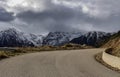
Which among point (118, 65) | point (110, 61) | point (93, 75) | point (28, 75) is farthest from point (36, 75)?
point (110, 61)

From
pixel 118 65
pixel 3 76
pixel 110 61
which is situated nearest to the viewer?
pixel 3 76

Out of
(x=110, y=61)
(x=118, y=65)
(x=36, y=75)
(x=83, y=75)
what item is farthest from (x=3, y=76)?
(x=110, y=61)

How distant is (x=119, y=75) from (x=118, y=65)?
393cm

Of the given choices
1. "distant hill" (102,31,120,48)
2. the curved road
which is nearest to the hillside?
"distant hill" (102,31,120,48)

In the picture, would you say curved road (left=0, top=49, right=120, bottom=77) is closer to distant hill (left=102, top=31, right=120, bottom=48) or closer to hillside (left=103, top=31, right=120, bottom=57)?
hillside (left=103, top=31, right=120, bottom=57)

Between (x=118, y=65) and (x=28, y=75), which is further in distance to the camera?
(x=118, y=65)

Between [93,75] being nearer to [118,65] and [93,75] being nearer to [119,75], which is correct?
[119,75]

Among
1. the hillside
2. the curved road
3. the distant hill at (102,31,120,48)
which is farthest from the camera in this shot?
the distant hill at (102,31,120,48)

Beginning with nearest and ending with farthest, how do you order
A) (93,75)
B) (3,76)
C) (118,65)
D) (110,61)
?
(3,76) < (93,75) < (118,65) < (110,61)

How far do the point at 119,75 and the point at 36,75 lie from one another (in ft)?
16.9

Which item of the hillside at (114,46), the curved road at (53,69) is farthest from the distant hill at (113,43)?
the curved road at (53,69)

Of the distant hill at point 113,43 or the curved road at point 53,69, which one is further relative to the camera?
the distant hill at point 113,43

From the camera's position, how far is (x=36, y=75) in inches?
732

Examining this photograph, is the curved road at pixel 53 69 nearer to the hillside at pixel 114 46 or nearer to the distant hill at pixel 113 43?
the hillside at pixel 114 46
